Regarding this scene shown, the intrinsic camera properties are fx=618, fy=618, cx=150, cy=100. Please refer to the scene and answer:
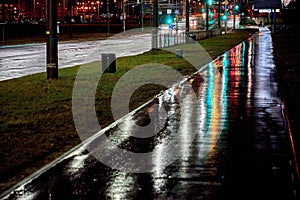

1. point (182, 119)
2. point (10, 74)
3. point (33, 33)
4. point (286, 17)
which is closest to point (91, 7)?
point (286, 17)

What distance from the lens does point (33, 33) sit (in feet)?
226

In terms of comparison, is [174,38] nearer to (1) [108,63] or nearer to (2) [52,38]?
(1) [108,63]

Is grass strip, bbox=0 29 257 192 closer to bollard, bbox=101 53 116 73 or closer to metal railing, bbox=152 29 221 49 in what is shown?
bollard, bbox=101 53 116 73

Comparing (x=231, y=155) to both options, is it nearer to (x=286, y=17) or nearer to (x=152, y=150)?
(x=152, y=150)

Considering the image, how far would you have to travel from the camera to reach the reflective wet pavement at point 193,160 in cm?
744

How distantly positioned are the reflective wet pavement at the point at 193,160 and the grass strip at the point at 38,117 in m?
0.42

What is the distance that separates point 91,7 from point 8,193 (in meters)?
181

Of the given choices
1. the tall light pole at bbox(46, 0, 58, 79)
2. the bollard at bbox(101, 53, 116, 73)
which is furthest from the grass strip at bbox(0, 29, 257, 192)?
the bollard at bbox(101, 53, 116, 73)

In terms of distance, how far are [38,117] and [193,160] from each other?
16.0 feet

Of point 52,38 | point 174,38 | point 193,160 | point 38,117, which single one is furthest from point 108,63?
point 174,38

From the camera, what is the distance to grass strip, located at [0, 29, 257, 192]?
9.14 metres

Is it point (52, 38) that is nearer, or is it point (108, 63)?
point (52, 38)

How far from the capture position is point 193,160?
917 centimetres

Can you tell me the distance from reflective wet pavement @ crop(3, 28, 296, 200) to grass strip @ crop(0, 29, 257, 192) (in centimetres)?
42
